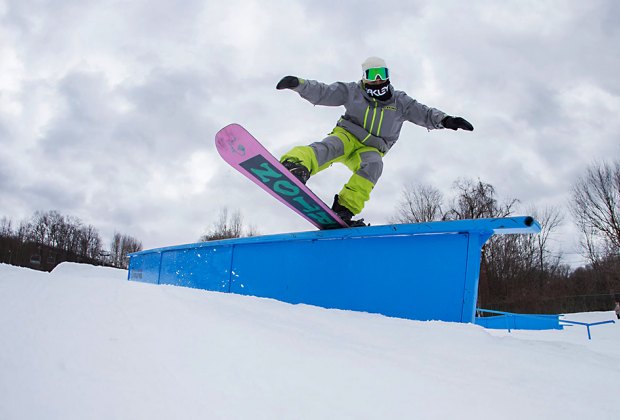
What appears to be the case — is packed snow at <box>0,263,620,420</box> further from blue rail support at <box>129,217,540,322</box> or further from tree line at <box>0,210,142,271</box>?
tree line at <box>0,210,142,271</box>

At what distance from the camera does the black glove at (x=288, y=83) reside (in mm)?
3127

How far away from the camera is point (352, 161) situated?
3789 millimetres

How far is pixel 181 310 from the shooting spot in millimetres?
1977

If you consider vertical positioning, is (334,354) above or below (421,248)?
below

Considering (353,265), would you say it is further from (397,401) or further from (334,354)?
(397,401)

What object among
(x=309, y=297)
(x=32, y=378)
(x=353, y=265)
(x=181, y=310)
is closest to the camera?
(x=32, y=378)

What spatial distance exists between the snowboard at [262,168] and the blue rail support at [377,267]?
58cm

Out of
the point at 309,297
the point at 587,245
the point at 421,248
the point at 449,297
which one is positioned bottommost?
the point at 309,297

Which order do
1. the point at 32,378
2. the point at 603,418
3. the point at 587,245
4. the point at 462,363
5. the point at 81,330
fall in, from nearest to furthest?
the point at 32,378
the point at 603,418
the point at 81,330
the point at 462,363
the point at 587,245

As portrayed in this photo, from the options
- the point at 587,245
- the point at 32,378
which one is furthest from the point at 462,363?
the point at 587,245

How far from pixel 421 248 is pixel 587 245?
24995 mm

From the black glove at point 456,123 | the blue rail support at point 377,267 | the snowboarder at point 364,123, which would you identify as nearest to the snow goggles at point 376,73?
the snowboarder at point 364,123

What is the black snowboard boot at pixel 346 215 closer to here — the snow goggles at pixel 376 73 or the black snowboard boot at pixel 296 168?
the black snowboard boot at pixel 296 168

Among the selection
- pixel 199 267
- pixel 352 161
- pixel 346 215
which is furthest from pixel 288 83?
pixel 199 267
